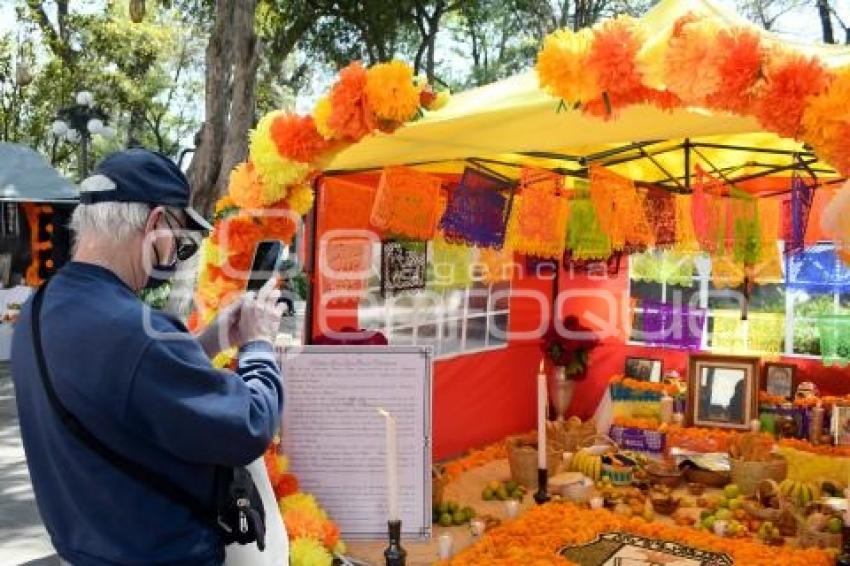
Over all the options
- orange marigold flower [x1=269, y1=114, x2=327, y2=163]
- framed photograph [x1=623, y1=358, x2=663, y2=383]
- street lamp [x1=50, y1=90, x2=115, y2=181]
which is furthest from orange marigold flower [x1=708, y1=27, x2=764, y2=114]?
street lamp [x1=50, y1=90, x2=115, y2=181]

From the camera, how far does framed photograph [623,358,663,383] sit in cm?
780

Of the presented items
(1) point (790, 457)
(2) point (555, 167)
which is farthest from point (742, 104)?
(1) point (790, 457)

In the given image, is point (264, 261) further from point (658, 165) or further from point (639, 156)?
point (658, 165)

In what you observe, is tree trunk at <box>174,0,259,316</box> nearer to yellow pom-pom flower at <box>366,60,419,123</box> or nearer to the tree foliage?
yellow pom-pom flower at <box>366,60,419,123</box>

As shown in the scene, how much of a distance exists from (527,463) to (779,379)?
2858 millimetres

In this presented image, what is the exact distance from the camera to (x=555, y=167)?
6.00 meters

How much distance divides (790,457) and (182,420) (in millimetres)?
5491

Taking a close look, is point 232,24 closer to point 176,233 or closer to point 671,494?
point 671,494

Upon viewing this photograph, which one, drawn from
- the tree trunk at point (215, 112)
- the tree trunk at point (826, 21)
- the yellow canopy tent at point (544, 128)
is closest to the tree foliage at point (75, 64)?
the tree trunk at point (215, 112)

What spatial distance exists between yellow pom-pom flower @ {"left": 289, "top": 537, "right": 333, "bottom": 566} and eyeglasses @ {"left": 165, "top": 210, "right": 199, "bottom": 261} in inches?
73.0

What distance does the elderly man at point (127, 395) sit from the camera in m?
1.59

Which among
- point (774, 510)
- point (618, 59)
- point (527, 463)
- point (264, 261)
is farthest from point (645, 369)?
point (618, 59)

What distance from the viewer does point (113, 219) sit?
175 cm

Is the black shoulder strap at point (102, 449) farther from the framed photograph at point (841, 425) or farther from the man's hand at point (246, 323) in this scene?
the framed photograph at point (841, 425)
